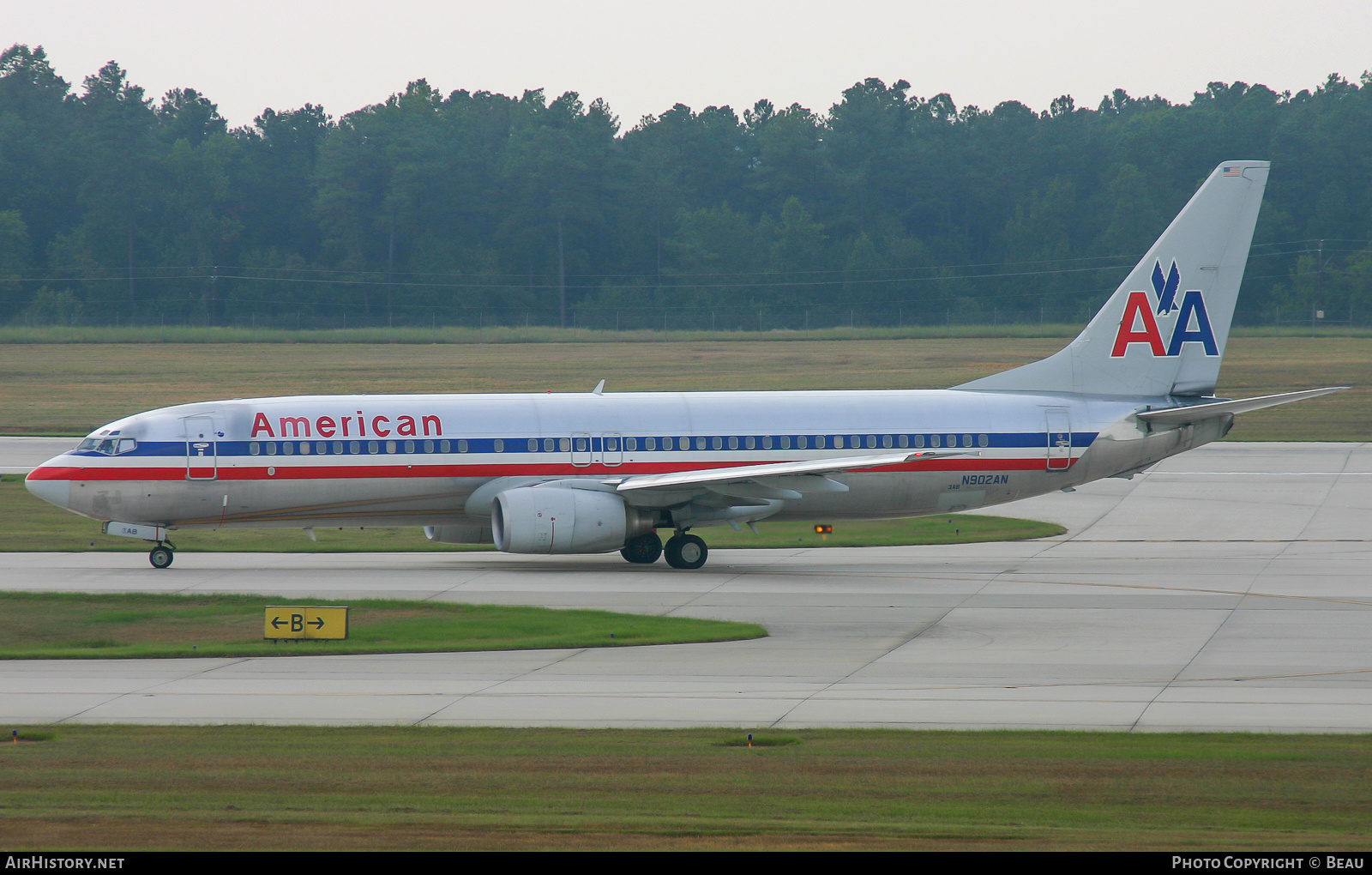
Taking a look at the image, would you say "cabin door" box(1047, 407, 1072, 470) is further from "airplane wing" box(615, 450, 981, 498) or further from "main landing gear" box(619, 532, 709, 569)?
"main landing gear" box(619, 532, 709, 569)

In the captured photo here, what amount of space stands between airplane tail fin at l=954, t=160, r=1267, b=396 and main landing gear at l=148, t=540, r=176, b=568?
18178 millimetres

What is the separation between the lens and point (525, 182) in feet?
387

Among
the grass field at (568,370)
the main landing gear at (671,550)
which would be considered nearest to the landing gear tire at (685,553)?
the main landing gear at (671,550)

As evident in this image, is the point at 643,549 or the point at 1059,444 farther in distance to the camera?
the point at 1059,444

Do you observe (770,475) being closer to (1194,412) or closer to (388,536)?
(1194,412)

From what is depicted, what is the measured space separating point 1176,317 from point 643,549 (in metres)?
13.3

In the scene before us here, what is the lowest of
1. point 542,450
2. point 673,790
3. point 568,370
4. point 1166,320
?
point 568,370

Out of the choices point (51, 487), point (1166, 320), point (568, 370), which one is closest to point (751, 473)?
point (1166, 320)

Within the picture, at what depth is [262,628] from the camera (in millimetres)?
22234

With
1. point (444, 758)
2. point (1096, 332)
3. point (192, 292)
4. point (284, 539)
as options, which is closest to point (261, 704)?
point (444, 758)

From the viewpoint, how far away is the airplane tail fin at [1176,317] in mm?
32250

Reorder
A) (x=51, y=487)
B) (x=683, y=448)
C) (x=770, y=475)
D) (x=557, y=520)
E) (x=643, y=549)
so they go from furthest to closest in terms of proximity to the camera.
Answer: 1. (x=643, y=549)
2. (x=683, y=448)
3. (x=51, y=487)
4. (x=770, y=475)
5. (x=557, y=520)

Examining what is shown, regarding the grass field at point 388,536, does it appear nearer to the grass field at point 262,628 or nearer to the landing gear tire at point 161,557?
the landing gear tire at point 161,557

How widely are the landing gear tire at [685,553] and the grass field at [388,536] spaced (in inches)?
152
